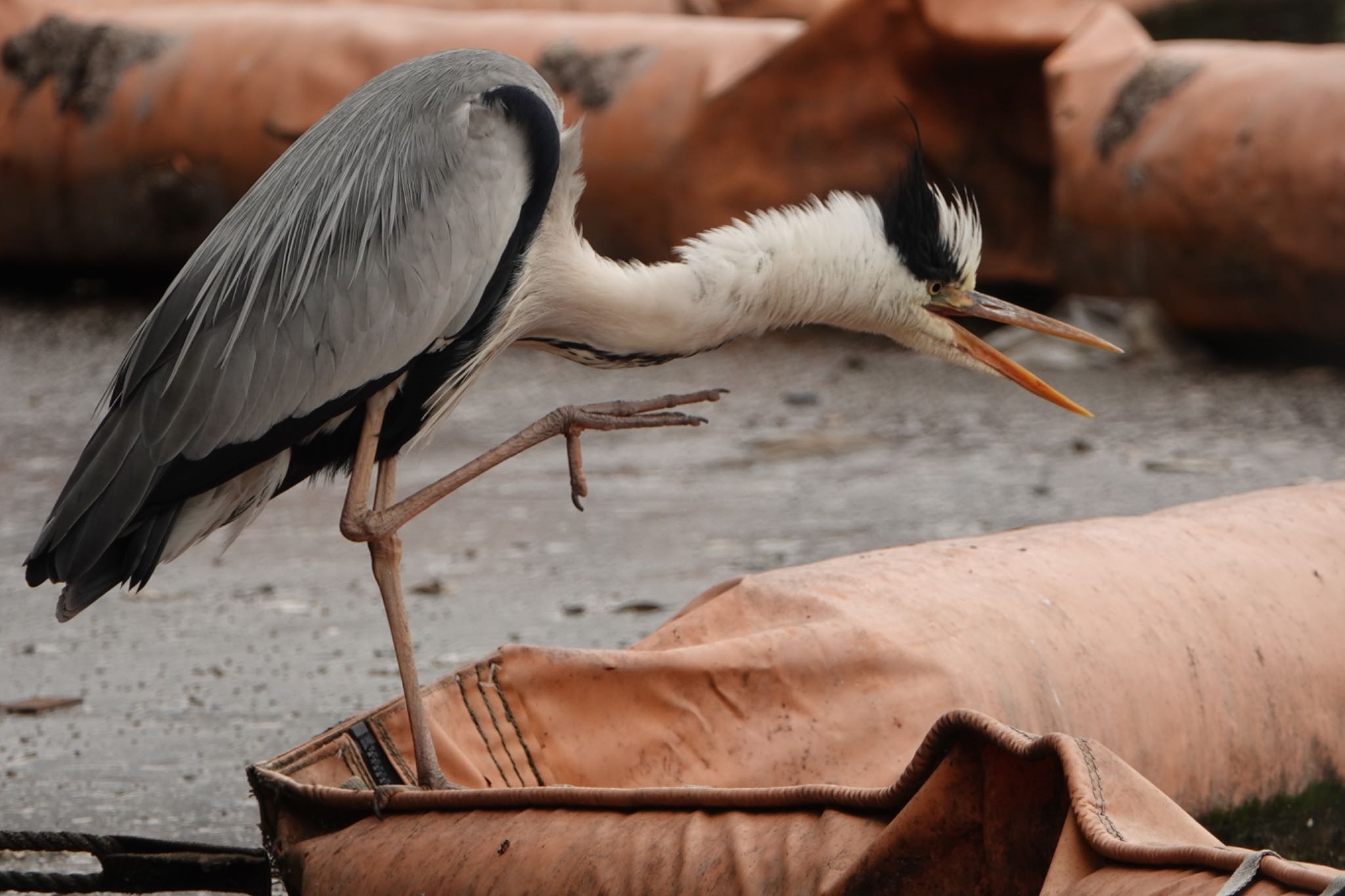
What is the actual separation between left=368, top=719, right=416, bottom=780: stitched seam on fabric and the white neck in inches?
30.6

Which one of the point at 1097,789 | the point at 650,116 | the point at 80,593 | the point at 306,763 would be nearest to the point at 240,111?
the point at 650,116

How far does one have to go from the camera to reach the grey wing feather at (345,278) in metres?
3.13

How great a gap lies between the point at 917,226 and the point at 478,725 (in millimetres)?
1234

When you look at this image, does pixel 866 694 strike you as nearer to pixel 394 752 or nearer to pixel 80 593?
pixel 394 752

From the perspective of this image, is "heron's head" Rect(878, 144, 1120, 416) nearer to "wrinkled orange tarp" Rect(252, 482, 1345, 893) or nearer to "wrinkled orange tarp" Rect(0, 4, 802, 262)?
"wrinkled orange tarp" Rect(252, 482, 1345, 893)

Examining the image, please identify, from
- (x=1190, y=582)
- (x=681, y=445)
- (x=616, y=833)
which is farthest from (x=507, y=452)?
(x=681, y=445)

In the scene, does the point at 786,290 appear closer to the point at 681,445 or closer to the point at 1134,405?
the point at 681,445

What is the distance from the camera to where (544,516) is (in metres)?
5.86

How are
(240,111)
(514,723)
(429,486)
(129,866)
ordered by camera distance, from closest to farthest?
(129,866), (514,723), (429,486), (240,111)

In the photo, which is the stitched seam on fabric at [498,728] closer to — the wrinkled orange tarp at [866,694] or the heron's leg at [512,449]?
the wrinkled orange tarp at [866,694]

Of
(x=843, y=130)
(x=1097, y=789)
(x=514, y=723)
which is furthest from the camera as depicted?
(x=843, y=130)

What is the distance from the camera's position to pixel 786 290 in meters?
3.32

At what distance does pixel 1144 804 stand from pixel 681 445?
4599 millimetres

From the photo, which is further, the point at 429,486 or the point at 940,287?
the point at 940,287
